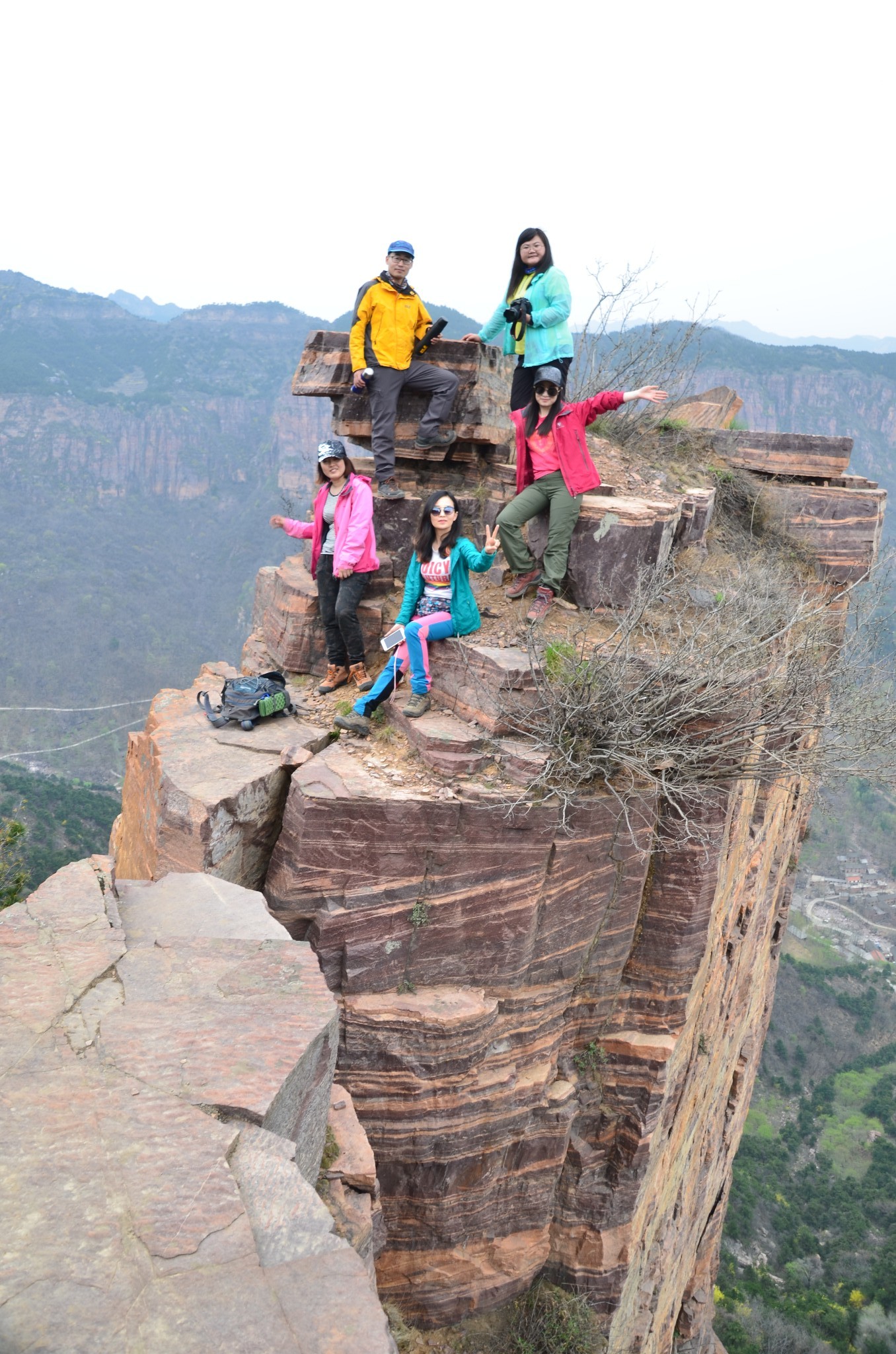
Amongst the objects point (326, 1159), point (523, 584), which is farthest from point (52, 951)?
point (523, 584)

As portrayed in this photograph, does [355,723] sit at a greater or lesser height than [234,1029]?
greater

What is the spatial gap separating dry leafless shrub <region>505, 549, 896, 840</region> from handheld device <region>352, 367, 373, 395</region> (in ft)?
10.5

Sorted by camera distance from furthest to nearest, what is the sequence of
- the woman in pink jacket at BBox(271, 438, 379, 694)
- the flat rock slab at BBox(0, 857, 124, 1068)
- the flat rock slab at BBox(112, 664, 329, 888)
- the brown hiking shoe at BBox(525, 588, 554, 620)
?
the woman in pink jacket at BBox(271, 438, 379, 694) → the brown hiking shoe at BBox(525, 588, 554, 620) → the flat rock slab at BBox(112, 664, 329, 888) → the flat rock slab at BBox(0, 857, 124, 1068)

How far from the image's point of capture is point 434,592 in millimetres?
6816

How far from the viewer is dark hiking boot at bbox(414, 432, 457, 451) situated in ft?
27.5

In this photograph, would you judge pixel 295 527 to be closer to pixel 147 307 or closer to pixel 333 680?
pixel 333 680

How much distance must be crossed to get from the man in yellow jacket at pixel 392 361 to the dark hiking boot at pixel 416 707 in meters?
2.31

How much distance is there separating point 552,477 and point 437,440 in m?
1.69

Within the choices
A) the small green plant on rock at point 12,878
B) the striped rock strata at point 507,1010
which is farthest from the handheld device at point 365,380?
the small green plant on rock at point 12,878

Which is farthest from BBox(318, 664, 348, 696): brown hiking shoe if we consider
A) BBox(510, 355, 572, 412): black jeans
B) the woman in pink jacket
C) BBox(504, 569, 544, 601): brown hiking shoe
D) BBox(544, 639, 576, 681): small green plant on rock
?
BBox(510, 355, 572, 412): black jeans

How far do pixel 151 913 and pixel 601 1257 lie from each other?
19.1ft

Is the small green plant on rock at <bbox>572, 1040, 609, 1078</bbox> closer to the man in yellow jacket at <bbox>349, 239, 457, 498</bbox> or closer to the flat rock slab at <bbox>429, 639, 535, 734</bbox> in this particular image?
the flat rock slab at <bbox>429, 639, 535, 734</bbox>

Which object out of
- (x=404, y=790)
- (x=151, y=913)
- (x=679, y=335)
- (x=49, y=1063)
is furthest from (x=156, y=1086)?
(x=679, y=335)

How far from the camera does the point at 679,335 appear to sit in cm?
1279
